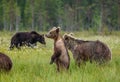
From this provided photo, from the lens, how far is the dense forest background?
7750 cm

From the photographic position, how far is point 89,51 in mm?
10523

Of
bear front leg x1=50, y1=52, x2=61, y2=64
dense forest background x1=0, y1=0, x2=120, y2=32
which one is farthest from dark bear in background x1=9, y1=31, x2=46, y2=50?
dense forest background x1=0, y1=0, x2=120, y2=32

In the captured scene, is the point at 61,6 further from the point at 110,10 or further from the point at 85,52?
the point at 85,52

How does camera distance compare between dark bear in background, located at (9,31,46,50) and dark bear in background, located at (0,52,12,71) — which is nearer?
dark bear in background, located at (0,52,12,71)

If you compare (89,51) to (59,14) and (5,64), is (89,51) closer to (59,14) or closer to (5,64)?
(5,64)

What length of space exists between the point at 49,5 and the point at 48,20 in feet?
15.4

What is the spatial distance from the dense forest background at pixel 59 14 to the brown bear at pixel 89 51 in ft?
212

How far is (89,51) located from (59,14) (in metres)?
75.4

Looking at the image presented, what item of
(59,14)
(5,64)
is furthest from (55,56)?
(59,14)

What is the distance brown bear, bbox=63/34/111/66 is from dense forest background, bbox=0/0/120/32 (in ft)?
212

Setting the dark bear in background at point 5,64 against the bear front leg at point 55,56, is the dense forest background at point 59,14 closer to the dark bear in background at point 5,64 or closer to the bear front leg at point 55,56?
the dark bear in background at point 5,64

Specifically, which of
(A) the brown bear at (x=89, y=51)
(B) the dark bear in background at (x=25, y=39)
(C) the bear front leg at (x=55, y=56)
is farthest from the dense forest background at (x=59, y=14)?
(C) the bear front leg at (x=55, y=56)

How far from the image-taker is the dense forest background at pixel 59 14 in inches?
3051

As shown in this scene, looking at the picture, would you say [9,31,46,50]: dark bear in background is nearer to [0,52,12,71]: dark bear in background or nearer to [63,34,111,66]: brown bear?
[63,34,111,66]: brown bear
